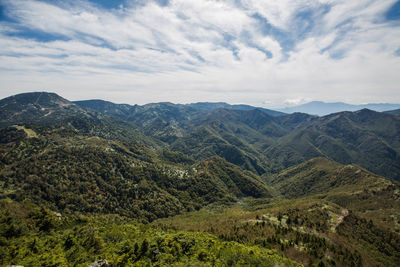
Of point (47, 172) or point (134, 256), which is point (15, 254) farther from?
point (47, 172)

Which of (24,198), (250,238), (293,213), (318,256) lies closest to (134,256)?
(250,238)

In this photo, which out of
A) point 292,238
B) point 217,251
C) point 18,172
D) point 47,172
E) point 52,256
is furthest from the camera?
point 47,172

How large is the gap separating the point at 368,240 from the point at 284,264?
378ft

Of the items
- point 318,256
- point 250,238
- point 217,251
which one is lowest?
point 250,238

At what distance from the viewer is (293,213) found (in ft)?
511

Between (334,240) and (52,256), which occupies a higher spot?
(52,256)

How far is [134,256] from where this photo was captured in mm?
64375

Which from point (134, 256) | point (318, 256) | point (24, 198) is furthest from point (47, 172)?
point (318, 256)

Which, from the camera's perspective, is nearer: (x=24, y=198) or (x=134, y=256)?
(x=134, y=256)

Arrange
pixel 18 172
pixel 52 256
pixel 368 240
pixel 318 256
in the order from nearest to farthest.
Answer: pixel 52 256
pixel 318 256
pixel 368 240
pixel 18 172

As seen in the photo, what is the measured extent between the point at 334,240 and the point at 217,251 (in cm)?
8690

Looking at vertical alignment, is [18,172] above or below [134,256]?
below

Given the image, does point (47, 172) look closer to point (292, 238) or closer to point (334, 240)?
point (292, 238)

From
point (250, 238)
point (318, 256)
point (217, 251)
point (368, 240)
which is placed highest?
point (217, 251)
